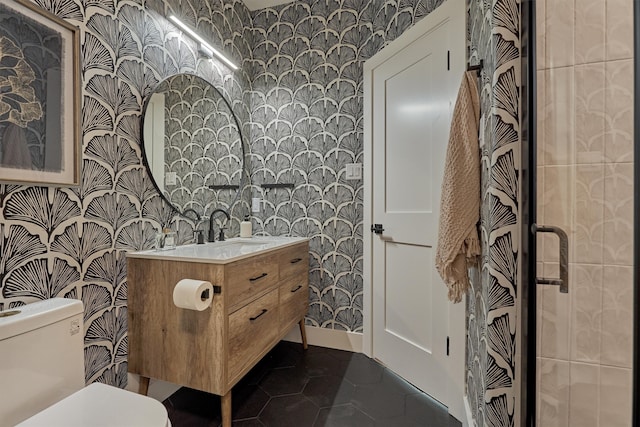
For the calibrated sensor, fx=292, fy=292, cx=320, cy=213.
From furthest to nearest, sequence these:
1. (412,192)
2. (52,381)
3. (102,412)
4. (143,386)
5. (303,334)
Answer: (303,334), (412,192), (143,386), (52,381), (102,412)

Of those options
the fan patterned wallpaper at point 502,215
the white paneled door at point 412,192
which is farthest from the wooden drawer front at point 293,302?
the fan patterned wallpaper at point 502,215

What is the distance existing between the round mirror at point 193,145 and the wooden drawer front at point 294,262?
0.62m

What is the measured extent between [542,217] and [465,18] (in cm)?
114

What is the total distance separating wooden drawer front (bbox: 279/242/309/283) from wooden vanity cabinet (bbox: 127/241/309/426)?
0.31 meters

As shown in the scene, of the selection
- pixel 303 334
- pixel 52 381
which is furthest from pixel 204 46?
pixel 303 334

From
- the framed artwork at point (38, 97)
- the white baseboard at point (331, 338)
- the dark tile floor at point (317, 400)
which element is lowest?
the dark tile floor at point (317, 400)

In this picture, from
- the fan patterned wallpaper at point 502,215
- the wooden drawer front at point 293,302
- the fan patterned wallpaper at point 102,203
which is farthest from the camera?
the wooden drawer front at point 293,302

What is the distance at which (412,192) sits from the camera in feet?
6.08

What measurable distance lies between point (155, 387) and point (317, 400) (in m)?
0.88

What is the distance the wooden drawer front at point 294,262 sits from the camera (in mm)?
1900

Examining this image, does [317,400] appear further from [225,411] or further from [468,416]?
[468,416]

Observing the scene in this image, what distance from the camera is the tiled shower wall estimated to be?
0.82m

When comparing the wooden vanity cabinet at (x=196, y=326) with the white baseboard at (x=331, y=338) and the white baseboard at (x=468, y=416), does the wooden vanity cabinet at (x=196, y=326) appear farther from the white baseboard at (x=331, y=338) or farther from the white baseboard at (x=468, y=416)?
the white baseboard at (x=468, y=416)

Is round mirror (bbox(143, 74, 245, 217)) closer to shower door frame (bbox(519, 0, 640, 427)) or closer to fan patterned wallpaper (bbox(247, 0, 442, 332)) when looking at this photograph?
fan patterned wallpaper (bbox(247, 0, 442, 332))
